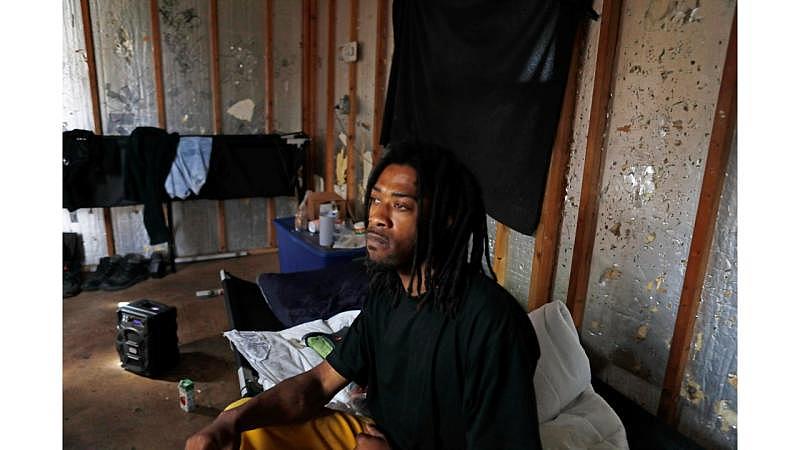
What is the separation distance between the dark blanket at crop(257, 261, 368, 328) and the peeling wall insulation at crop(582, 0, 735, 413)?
43.8 inches

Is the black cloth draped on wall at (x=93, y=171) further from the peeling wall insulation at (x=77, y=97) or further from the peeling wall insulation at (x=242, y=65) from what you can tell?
the peeling wall insulation at (x=242, y=65)

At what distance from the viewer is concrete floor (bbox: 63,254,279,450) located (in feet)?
6.89

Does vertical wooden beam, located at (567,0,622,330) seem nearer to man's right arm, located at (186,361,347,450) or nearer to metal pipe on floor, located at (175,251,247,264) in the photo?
man's right arm, located at (186,361,347,450)

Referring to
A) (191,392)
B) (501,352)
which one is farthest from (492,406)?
(191,392)

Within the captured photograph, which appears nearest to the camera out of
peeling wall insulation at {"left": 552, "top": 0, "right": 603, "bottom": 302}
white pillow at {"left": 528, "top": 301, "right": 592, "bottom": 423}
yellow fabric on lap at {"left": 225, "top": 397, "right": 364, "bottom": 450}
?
yellow fabric on lap at {"left": 225, "top": 397, "right": 364, "bottom": 450}

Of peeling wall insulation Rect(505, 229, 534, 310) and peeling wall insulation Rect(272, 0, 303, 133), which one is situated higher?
peeling wall insulation Rect(272, 0, 303, 133)

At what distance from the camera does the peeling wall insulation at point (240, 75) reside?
4.05m

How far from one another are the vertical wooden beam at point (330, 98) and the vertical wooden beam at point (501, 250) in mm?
2130

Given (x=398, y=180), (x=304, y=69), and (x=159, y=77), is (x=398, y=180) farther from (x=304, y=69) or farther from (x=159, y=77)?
(x=304, y=69)

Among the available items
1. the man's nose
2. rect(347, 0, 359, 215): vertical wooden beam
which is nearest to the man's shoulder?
the man's nose

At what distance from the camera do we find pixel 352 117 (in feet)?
12.6

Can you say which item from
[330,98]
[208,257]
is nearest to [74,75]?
[208,257]

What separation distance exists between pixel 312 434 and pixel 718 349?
49.1 inches

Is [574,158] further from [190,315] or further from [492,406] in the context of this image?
[190,315]
